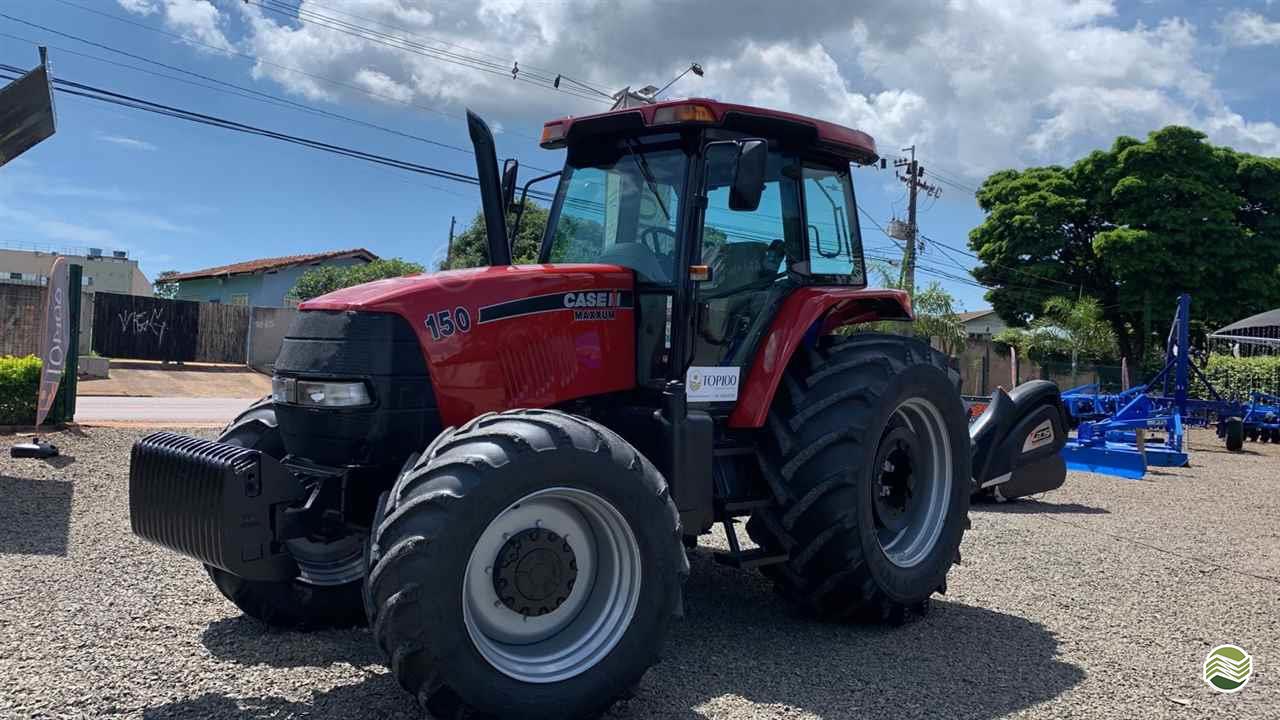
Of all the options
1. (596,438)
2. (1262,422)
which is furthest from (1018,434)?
(1262,422)

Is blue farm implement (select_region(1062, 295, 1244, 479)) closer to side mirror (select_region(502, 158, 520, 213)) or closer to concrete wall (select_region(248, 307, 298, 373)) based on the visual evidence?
side mirror (select_region(502, 158, 520, 213))

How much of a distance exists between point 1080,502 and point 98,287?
173ft

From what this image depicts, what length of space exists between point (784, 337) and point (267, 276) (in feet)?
133

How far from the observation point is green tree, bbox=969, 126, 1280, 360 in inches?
1236

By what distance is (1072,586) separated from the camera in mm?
6289

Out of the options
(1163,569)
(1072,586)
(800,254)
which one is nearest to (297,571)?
(800,254)

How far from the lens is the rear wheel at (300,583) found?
14.7ft

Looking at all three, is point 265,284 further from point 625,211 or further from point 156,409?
point 625,211

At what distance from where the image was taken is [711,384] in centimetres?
471

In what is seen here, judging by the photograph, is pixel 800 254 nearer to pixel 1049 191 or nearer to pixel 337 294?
pixel 337 294

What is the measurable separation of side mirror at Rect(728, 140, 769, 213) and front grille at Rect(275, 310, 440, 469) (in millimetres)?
1544

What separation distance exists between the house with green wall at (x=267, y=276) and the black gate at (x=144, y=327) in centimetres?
1245

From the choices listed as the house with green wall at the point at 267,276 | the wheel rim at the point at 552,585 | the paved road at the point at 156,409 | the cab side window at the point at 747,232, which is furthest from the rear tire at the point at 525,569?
the house with green wall at the point at 267,276

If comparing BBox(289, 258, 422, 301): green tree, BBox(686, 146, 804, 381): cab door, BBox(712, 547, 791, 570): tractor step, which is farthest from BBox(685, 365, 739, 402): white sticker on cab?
BBox(289, 258, 422, 301): green tree
